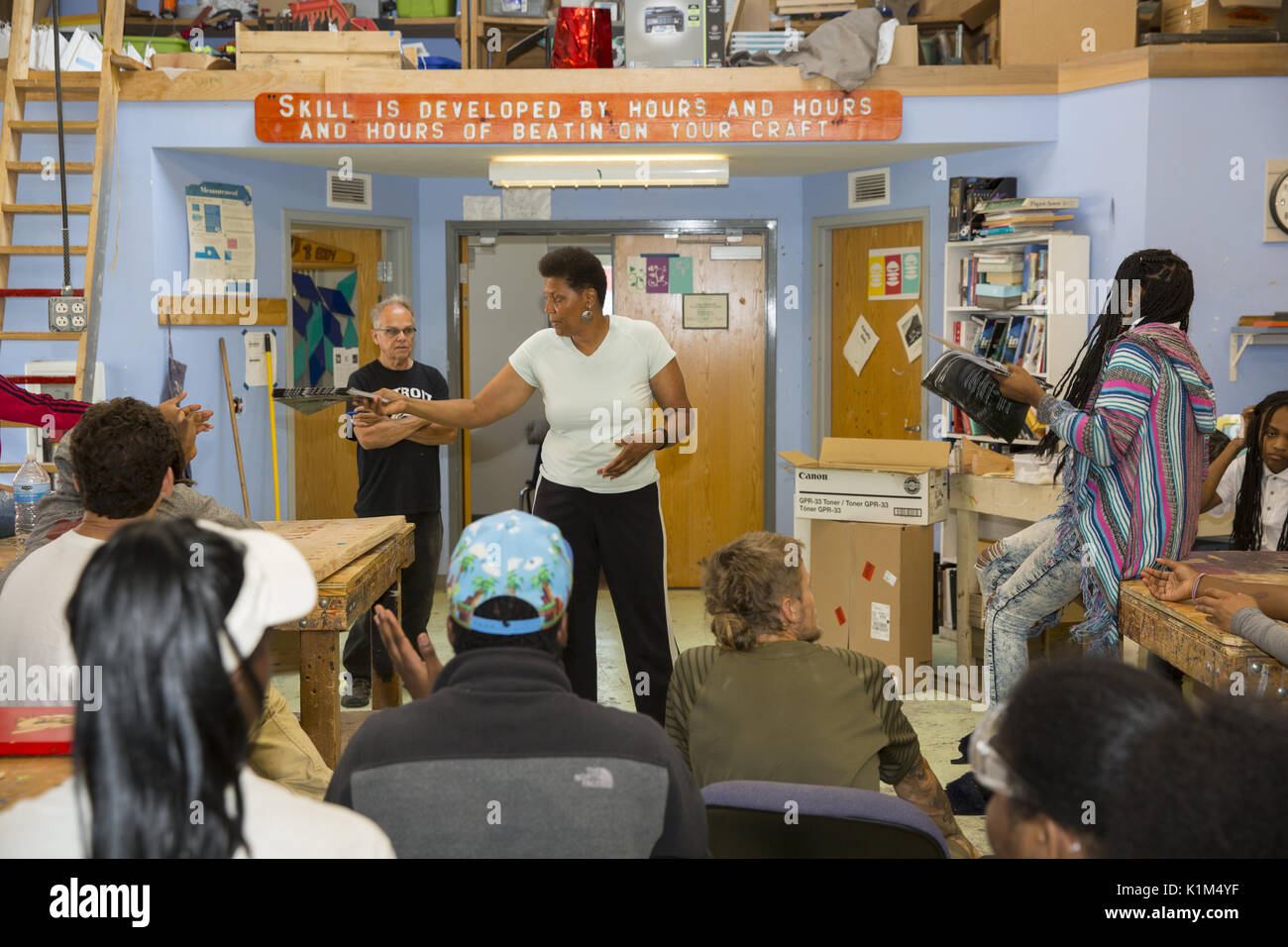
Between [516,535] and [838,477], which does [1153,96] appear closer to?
[838,477]

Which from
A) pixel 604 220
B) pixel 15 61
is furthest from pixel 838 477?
pixel 15 61

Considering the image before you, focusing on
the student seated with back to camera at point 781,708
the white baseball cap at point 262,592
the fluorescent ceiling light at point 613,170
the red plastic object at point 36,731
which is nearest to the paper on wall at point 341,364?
the fluorescent ceiling light at point 613,170

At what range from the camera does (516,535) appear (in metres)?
1.64

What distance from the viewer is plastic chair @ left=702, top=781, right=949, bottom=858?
153cm

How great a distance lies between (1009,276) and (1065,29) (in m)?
1.22

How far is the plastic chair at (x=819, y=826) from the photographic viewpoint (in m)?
A: 1.53

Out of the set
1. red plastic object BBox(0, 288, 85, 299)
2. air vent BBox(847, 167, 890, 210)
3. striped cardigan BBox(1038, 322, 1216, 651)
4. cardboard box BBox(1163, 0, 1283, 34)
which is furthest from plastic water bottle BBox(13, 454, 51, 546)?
cardboard box BBox(1163, 0, 1283, 34)

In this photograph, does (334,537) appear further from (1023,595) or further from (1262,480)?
(1262,480)

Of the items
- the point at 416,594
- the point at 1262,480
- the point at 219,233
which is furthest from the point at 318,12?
the point at 1262,480

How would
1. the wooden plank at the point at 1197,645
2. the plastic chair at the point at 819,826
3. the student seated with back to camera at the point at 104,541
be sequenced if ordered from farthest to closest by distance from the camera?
the wooden plank at the point at 1197,645 → the student seated with back to camera at the point at 104,541 → the plastic chair at the point at 819,826

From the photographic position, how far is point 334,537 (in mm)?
3348

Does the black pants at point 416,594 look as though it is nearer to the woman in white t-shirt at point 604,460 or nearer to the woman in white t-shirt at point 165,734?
the woman in white t-shirt at point 604,460

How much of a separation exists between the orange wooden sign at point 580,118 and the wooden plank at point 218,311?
88cm
